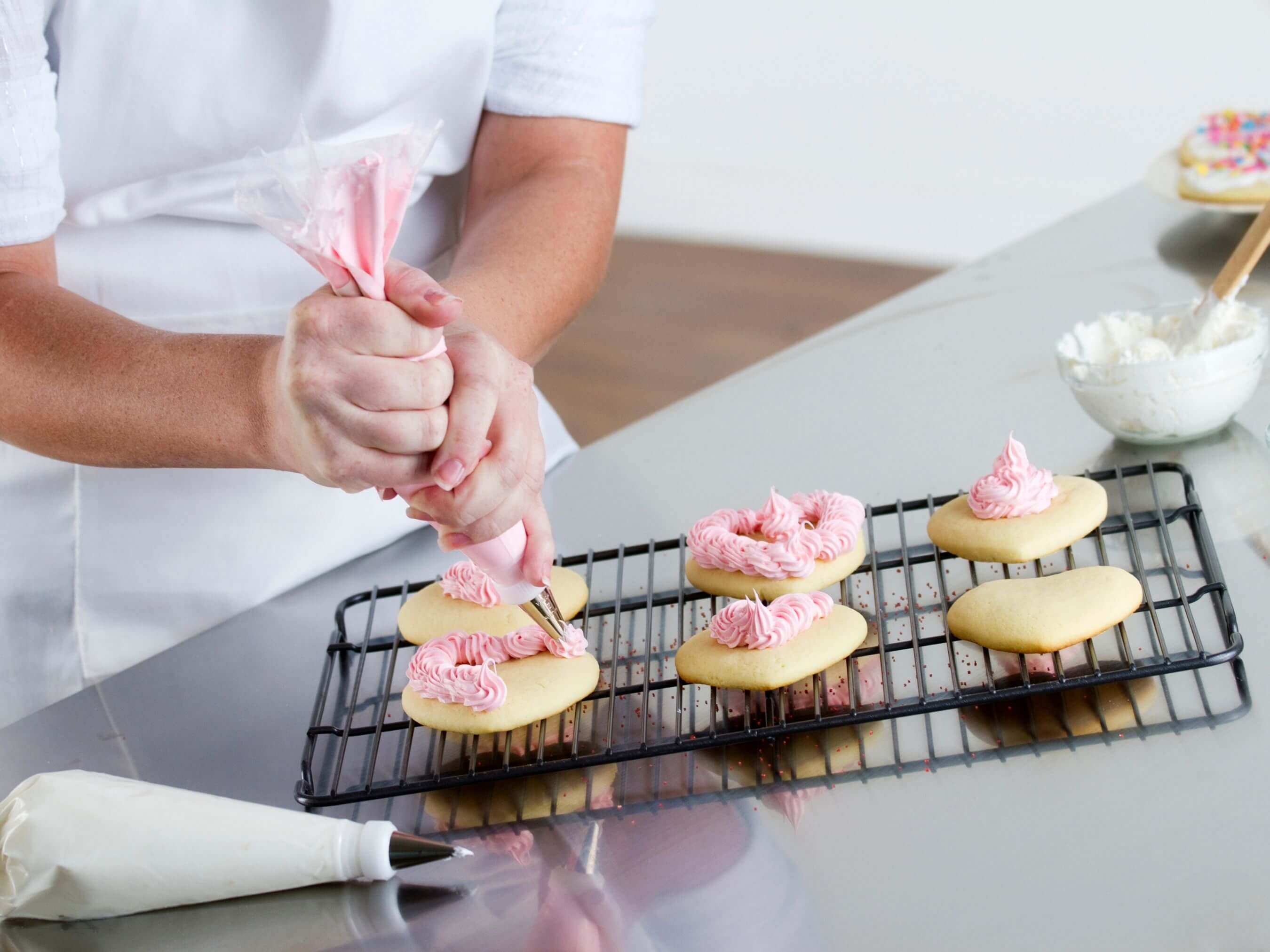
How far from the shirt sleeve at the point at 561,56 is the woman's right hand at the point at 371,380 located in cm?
63

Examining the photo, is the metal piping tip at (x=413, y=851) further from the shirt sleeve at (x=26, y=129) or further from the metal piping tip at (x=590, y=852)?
the shirt sleeve at (x=26, y=129)

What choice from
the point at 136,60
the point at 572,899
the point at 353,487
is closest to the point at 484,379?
the point at 353,487

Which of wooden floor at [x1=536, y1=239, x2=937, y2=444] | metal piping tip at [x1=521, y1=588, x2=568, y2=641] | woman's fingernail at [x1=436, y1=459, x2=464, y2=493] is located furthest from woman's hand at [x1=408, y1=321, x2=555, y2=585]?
wooden floor at [x1=536, y1=239, x2=937, y2=444]

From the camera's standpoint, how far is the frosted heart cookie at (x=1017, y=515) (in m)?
1.06

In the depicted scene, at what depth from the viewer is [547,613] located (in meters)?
0.98

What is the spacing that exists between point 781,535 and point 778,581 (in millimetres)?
60

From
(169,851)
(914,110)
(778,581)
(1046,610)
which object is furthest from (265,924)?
(914,110)

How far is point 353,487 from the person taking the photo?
2.78 feet

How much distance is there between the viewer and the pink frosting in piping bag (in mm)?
701

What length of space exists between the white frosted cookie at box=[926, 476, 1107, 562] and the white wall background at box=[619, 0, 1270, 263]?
3.36 metres

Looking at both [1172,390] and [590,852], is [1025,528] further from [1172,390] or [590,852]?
[590,852]

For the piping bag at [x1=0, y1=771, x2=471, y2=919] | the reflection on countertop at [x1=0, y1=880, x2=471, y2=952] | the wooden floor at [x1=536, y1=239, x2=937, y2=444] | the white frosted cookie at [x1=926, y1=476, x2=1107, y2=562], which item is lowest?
the reflection on countertop at [x1=0, y1=880, x2=471, y2=952]

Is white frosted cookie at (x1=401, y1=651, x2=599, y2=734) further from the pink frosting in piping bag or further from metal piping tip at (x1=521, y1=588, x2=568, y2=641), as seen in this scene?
the pink frosting in piping bag

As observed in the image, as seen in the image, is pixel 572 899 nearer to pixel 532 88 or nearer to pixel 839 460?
pixel 839 460
